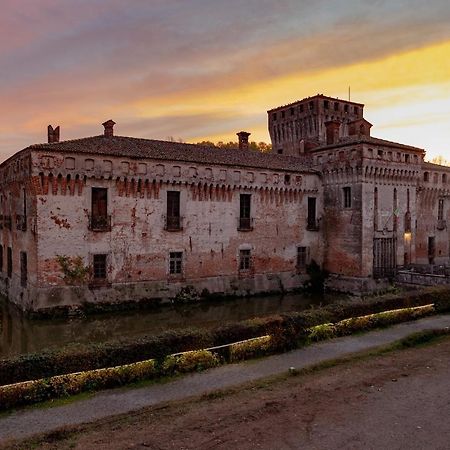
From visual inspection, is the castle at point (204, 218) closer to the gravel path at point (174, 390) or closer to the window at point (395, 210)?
the window at point (395, 210)

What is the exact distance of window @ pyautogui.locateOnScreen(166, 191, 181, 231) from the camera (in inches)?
965

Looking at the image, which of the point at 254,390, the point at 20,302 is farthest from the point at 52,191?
the point at 254,390

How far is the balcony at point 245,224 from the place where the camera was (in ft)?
88.8

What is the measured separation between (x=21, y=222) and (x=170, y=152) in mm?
8724

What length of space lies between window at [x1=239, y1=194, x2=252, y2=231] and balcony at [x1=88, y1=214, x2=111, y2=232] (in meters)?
8.17

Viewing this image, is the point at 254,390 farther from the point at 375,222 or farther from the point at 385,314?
the point at 375,222

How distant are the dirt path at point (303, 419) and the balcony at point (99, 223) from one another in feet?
47.3

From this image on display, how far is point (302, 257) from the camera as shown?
97.7 ft

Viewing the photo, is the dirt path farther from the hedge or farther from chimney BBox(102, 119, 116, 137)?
chimney BBox(102, 119, 116, 137)

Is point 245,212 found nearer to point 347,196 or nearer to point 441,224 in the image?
point 347,196

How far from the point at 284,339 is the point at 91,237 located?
12.7 meters

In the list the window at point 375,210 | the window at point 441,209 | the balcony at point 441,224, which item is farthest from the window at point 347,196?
the window at point 441,209

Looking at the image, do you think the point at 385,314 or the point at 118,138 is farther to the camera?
the point at 118,138

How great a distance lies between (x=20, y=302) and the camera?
22781 mm
